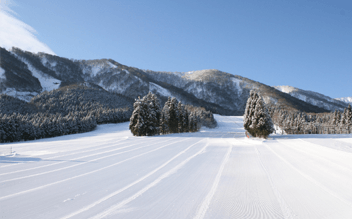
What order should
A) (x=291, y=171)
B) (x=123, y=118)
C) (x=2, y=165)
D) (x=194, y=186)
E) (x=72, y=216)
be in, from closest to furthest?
(x=72, y=216), (x=194, y=186), (x=291, y=171), (x=2, y=165), (x=123, y=118)

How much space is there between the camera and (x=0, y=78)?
602 feet

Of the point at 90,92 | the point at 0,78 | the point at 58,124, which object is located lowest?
the point at 58,124

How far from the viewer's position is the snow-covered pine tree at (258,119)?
2231cm

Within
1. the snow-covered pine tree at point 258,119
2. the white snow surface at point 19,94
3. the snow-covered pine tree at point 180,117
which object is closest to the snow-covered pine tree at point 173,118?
the snow-covered pine tree at point 180,117

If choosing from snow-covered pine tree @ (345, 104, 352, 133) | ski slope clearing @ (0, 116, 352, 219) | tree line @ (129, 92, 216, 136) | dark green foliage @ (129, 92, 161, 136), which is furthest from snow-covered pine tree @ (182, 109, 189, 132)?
snow-covered pine tree @ (345, 104, 352, 133)

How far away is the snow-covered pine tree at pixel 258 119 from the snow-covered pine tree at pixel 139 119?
638 inches

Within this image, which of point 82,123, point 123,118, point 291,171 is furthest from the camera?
point 123,118

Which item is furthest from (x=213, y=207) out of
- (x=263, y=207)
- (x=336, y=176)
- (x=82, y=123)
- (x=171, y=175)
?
(x=82, y=123)

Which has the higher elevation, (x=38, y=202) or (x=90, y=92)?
(x=90, y=92)

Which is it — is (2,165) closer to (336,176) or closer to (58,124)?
(336,176)

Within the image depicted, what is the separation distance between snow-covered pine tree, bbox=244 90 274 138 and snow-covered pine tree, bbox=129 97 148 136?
16.2m

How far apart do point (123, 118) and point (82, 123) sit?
2539 centimetres

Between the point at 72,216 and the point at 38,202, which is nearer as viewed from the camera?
the point at 72,216

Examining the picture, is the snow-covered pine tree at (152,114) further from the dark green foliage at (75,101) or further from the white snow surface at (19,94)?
the white snow surface at (19,94)
